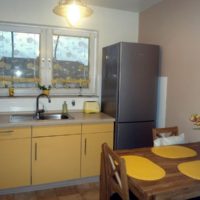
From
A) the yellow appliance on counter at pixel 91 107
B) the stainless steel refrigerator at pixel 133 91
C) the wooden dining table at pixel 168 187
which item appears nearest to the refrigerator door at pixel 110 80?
the stainless steel refrigerator at pixel 133 91

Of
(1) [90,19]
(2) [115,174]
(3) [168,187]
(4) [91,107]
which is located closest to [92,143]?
(4) [91,107]

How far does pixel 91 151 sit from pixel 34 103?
40.7 inches

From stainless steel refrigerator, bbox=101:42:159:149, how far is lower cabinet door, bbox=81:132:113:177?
0.19 meters

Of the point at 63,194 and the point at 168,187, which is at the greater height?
the point at 168,187

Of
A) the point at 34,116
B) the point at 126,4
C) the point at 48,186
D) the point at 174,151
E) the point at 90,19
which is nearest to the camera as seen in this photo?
the point at 174,151

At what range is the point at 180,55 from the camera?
8.82 ft

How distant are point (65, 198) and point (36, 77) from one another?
5.39 ft

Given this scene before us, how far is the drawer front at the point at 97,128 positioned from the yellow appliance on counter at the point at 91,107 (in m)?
0.42

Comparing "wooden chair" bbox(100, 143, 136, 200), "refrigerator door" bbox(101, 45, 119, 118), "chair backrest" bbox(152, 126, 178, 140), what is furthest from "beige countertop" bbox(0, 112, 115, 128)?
"wooden chair" bbox(100, 143, 136, 200)

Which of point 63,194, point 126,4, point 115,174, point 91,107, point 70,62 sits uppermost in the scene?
point 126,4

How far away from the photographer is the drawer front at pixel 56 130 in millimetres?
2564

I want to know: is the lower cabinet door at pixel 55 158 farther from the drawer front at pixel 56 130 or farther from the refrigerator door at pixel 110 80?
the refrigerator door at pixel 110 80

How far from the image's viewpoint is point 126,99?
2889 mm

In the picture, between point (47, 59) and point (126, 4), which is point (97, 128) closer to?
point (47, 59)
